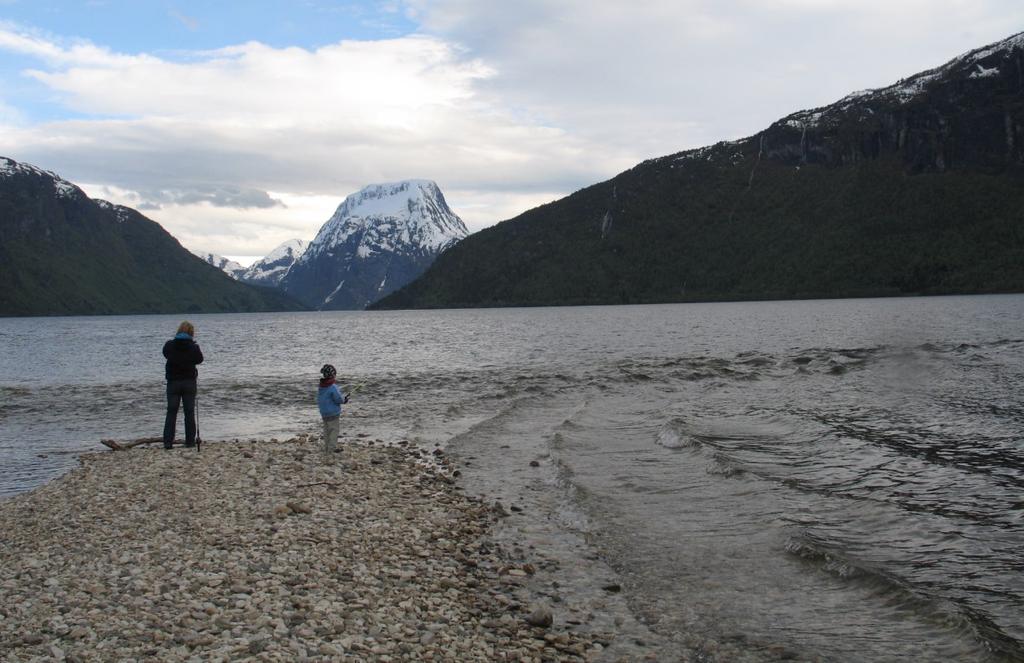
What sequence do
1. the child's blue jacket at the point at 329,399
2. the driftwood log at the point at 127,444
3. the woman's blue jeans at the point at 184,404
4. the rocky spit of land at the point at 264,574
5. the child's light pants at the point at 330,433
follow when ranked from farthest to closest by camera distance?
the driftwood log at the point at 127,444 < the child's light pants at the point at 330,433 < the woman's blue jeans at the point at 184,404 < the child's blue jacket at the point at 329,399 < the rocky spit of land at the point at 264,574

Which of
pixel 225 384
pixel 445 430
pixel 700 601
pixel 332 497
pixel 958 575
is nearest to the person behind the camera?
pixel 700 601

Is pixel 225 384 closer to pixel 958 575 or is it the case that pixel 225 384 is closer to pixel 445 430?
pixel 445 430

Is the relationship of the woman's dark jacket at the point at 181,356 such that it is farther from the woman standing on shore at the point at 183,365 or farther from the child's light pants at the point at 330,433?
the child's light pants at the point at 330,433

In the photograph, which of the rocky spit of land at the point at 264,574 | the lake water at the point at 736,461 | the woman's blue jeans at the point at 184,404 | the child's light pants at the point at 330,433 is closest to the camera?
the rocky spit of land at the point at 264,574

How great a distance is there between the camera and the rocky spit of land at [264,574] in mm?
9172

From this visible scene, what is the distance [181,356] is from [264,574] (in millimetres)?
11387

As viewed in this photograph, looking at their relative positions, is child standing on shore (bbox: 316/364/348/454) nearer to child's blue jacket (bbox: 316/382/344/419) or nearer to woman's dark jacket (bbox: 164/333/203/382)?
child's blue jacket (bbox: 316/382/344/419)

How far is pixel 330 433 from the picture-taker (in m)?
21.6

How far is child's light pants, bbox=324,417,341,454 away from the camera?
2144 cm

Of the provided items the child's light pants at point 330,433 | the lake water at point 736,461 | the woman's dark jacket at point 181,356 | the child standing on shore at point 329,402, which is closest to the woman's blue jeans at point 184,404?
the woman's dark jacket at point 181,356

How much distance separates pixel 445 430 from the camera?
2998cm

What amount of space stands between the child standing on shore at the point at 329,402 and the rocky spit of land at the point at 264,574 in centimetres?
220

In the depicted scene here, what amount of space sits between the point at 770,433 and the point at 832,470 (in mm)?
6474

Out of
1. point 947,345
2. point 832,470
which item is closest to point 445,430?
point 832,470
